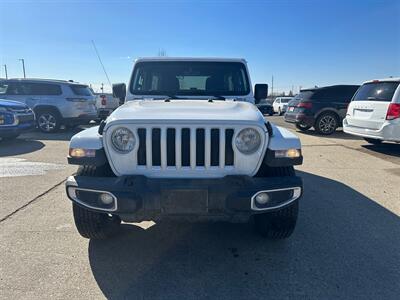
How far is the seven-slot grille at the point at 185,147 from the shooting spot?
2678 mm

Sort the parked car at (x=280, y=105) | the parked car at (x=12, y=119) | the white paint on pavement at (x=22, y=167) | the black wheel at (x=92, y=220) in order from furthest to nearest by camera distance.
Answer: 1. the parked car at (x=280, y=105)
2. the parked car at (x=12, y=119)
3. the white paint on pavement at (x=22, y=167)
4. the black wheel at (x=92, y=220)

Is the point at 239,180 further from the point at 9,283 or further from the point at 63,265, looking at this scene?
the point at 9,283

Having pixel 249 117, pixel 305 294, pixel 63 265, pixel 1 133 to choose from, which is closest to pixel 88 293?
pixel 63 265

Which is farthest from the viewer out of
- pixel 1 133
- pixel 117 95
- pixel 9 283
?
pixel 1 133

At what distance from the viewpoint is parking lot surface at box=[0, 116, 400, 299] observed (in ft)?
8.57

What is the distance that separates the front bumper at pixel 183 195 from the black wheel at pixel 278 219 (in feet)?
0.72

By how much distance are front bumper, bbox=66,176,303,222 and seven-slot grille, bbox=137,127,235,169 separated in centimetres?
16

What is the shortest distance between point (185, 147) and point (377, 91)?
704 centimetres

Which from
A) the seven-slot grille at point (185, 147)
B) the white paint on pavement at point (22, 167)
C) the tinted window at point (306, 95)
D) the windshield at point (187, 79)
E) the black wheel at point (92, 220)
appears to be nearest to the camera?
the seven-slot grille at point (185, 147)

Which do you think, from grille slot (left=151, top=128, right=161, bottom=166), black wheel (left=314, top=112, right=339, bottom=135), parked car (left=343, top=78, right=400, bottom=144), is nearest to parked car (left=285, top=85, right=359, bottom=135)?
black wheel (left=314, top=112, right=339, bottom=135)

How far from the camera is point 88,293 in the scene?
101 inches

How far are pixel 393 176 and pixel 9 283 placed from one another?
622cm

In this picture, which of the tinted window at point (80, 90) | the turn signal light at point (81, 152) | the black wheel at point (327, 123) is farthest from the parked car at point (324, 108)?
the turn signal light at point (81, 152)

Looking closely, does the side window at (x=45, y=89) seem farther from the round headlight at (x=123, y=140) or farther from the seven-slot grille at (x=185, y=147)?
the seven-slot grille at (x=185, y=147)
